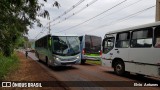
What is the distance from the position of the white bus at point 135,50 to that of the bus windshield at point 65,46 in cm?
300

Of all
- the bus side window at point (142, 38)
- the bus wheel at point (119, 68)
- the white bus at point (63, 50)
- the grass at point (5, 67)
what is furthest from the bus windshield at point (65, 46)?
the bus side window at point (142, 38)

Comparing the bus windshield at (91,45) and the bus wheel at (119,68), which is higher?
the bus windshield at (91,45)

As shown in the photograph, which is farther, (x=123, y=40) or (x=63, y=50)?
(x=63, y=50)

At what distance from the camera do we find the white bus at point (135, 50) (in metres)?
11.8

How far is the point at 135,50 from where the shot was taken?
13297mm

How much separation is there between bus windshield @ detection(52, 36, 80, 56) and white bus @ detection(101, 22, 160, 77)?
3.00 m

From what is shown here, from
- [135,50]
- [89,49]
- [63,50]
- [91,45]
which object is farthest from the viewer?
[91,45]

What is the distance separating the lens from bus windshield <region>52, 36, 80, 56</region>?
18.7 meters

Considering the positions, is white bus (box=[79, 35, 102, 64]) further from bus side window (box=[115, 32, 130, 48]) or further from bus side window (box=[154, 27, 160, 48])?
bus side window (box=[154, 27, 160, 48])

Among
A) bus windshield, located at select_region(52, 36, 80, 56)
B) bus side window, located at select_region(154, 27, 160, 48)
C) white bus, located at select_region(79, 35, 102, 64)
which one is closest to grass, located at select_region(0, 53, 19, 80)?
bus windshield, located at select_region(52, 36, 80, 56)

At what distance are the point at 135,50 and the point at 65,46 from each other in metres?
6.90

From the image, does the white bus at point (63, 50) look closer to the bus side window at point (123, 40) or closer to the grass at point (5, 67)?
the grass at point (5, 67)

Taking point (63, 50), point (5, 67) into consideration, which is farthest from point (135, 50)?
point (5, 67)

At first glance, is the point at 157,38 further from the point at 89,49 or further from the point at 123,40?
the point at 89,49
